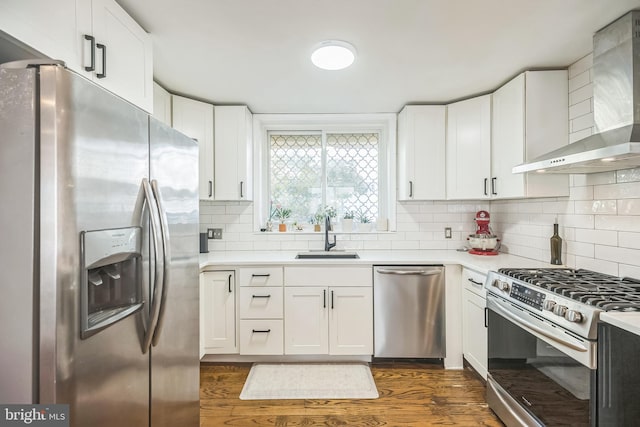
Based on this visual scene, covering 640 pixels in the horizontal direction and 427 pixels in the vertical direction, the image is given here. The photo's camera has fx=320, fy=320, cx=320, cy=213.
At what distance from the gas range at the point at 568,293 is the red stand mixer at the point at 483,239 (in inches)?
33.6

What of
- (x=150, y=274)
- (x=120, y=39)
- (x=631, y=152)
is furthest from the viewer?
(x=120, y=39)

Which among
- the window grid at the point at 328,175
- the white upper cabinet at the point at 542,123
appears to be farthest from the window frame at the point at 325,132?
the white upper cabinet at the point at 542,123

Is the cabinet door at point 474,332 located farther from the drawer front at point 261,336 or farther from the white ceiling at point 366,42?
the white ceiling at point 366,42

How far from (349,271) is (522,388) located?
133 centimetres

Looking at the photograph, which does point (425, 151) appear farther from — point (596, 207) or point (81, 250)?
point (81, 250)

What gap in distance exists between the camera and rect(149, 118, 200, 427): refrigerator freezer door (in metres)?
1.20

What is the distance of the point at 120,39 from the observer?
1.53m

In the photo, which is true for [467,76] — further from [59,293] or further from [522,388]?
[59,293]

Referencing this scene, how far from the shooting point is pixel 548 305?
4.95ft

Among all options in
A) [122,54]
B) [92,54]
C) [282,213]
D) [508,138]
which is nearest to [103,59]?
[92,54]

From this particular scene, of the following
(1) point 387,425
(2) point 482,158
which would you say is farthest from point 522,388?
(2) point 482,158

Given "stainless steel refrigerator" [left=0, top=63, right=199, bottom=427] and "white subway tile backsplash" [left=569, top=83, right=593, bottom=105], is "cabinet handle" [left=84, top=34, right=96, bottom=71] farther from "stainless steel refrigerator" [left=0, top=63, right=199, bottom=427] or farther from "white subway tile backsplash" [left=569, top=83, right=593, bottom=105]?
"white subway tile backsplash" [left=569, top=83, right=593, bottom=105]

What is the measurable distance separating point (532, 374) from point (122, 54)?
2590 millimetres

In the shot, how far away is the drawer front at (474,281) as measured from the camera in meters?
2.25
